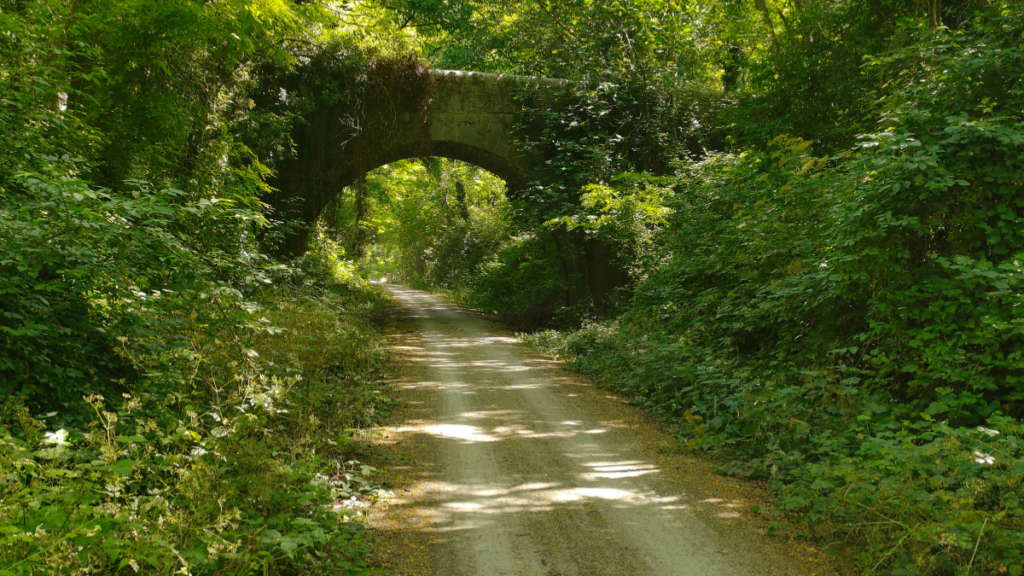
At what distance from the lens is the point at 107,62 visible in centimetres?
703

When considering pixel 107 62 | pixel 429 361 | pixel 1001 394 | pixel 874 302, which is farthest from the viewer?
pixel 429 361

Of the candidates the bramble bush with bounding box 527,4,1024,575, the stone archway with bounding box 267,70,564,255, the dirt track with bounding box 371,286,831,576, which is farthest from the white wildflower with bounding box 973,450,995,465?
the stone archway with bounding box 267,70,564,255

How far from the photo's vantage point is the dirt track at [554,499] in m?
3.62

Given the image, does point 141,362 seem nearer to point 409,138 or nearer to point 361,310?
point 361,310

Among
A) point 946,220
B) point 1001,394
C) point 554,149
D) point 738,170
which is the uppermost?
point 554,149

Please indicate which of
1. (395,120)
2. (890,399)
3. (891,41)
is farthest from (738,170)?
(395,120)

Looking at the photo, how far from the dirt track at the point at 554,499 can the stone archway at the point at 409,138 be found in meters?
7.73

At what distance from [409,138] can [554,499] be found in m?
11.3

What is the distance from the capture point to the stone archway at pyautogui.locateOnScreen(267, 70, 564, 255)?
1363cm

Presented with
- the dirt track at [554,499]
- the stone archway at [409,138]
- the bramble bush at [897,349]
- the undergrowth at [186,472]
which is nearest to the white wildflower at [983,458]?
the bramble bush at [897,349]

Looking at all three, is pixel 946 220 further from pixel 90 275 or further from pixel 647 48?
pixel 647 48

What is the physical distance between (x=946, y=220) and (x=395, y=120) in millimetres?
11278

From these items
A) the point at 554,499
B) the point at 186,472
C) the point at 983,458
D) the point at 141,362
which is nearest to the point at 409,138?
the point at 141,362

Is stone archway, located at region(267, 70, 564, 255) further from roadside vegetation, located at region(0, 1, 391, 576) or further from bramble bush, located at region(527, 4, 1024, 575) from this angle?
bramble bush, located at region(527, 4, 1024, 575)
